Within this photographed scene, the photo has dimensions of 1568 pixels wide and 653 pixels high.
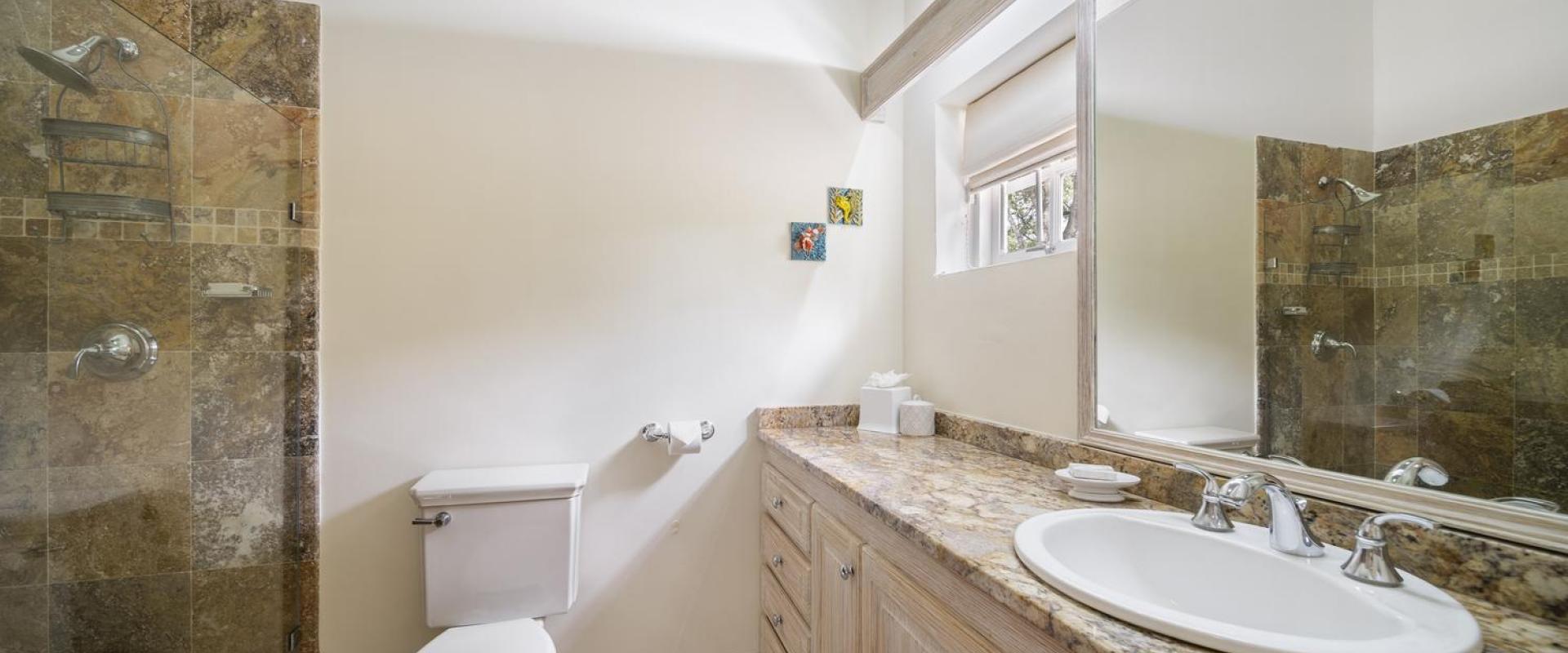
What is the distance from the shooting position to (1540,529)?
67cm

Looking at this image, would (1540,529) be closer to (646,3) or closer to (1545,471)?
(1545,471)

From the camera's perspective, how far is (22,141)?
3.77 feet

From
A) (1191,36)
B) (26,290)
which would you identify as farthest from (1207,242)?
(26,290)

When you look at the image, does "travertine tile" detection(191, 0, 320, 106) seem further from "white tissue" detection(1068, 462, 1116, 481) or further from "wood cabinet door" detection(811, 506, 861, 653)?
"white tissue" detection(1068, 462, 1116, 481)

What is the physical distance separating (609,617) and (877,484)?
1137mm

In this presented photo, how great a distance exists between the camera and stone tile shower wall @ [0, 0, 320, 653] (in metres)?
1.15

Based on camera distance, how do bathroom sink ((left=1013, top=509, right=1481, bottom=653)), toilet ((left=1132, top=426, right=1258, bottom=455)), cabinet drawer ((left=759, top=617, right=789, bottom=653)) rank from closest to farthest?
1. bathroom sink ((left=1013, top=509, right=1481, bottom=653))
2. toilet ((left=1132, top=426, right=1258, bottom=455))
3. cabinet drawer ((left=759, top=617, right=789, bottom=653))

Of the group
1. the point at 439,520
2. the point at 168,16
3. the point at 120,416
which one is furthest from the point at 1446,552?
the point at 168,16

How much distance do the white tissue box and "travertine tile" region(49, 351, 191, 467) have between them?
6.18 feet

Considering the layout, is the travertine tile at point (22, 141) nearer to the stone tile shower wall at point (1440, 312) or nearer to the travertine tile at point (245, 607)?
the travertine tile at point (245, 607)

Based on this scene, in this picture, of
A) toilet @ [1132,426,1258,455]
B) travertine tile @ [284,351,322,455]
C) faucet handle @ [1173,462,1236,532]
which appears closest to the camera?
faucet handle @ [1173,462,1236,532]

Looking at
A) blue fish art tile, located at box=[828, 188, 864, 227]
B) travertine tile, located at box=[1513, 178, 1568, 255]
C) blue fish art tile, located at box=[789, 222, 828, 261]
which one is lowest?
travertine tile, located at box=[1513, 178, 1568, 255]

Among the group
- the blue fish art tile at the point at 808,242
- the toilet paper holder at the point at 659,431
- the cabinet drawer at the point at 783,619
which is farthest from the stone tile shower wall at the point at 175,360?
the blue fish art tile at the point at 808,242

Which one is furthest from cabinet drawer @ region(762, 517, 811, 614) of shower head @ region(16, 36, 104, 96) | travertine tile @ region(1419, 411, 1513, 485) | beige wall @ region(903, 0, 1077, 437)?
shower head @ region(16, 36, 104, 96)
